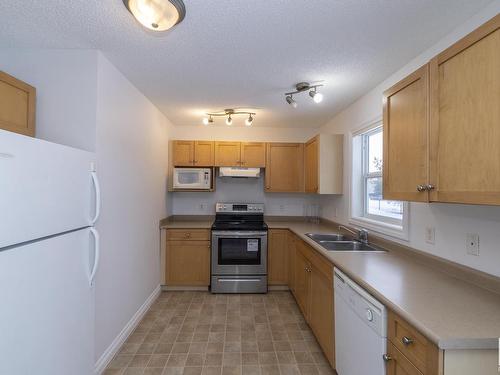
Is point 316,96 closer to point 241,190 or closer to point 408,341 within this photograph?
point 408,341

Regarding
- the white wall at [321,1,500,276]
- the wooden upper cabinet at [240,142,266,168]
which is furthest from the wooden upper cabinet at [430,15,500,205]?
the wooden upper cabinet at [240,142,266,168]

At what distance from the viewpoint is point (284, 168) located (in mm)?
3832

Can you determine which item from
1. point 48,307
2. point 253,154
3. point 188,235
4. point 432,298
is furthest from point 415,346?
point 253,154

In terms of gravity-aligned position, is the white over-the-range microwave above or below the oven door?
above

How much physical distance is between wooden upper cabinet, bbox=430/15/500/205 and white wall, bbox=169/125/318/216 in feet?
9.35

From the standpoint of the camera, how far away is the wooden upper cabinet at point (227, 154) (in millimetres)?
3740

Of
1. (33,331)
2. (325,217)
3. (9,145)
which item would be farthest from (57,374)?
(325,217)

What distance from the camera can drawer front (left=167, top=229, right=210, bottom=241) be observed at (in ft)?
11.1

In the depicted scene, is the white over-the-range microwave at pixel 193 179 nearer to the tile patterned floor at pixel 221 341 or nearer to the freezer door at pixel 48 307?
the tile patterned floor at pixel 221 341

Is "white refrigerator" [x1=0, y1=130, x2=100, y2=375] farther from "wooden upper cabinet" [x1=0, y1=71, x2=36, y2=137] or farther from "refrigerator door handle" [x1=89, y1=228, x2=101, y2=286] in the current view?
"wooden upper cabinet" [x1=0, y1=71, x2=36, y2=137]

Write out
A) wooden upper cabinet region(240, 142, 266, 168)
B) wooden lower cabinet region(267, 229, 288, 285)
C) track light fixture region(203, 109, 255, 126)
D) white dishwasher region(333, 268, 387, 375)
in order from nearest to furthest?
1. white dishwasher region(333, 268, 387, 375)
2. track light fixture region(203, 109, 255, 126)
3. wooden lower cabinet region(267, 229, 288, 285)
4. wooden upper cabinet region(240, 142, 266, 168)

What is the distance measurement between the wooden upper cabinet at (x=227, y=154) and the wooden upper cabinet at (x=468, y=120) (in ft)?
9.08

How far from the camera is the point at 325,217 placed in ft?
12.2

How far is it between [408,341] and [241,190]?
3.19m
